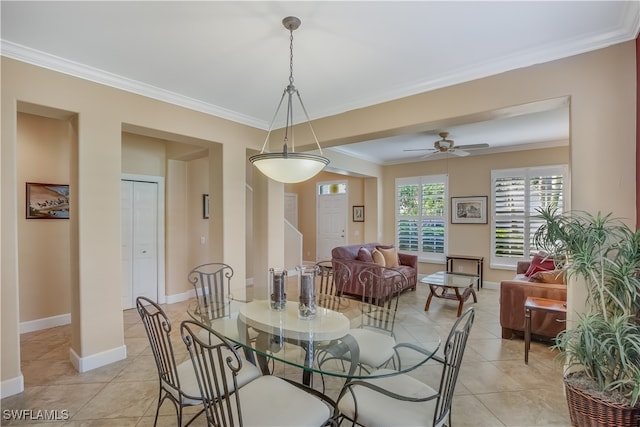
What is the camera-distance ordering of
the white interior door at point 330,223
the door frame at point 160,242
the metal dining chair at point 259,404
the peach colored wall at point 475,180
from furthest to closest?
the white interior door at point 330,223
the peach colored wall at point 475,180
the door frame at point 160,242
the metal dining chair at point 259,404

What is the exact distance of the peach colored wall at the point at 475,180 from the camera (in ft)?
19.3

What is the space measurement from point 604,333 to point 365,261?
3612mm

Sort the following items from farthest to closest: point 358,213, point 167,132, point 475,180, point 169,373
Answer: point 358,213 < point 475,180 < point 167,132 < point 169,373

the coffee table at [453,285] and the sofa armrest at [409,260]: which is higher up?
the sofa armrest at [409,260]

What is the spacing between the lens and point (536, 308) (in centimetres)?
318

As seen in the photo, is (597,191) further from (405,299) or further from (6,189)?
(6,189)

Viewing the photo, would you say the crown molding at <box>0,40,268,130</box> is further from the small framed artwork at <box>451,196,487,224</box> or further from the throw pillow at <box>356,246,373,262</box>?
the small framed artwork at <box>451,196,487,224</box>

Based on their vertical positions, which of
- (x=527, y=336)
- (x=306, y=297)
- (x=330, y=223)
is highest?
(x=330, y=223)

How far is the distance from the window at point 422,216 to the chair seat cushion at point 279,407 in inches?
229

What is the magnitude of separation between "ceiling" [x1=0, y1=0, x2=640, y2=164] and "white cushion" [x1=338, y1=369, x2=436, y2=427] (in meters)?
2.32

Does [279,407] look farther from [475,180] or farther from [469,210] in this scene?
[475,180]

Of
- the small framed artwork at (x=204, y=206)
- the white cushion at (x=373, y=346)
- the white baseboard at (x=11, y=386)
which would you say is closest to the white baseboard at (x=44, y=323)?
the white baseboard at (x=11, y=386)

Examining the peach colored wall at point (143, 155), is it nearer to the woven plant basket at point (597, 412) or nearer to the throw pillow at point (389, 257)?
the throw pillow at point (389, 257)

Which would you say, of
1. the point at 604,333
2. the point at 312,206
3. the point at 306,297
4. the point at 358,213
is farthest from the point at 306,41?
the point at 312,206
